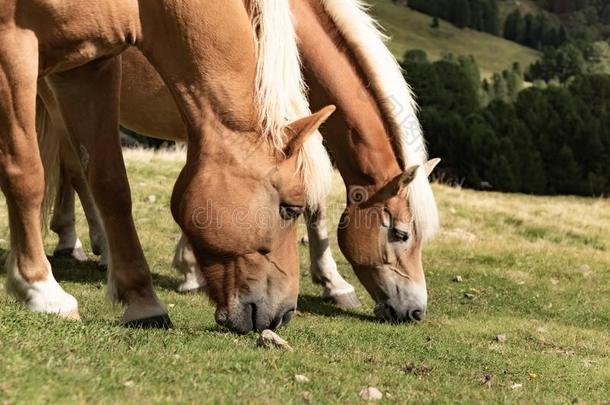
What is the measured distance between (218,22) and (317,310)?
3705 millimetres

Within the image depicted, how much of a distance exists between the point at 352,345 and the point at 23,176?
2.36 m

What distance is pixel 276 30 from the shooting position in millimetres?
4945

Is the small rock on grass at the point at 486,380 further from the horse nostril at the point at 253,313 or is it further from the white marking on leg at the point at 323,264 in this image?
the white marking on leg at the point at 323,264

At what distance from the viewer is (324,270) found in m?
8.34

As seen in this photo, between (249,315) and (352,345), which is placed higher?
(249,315)

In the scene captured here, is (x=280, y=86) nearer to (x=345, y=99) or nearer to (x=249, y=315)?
(x=249, y=315)

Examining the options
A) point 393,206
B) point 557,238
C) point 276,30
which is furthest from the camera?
point 557,238

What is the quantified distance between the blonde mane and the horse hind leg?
1.28 m

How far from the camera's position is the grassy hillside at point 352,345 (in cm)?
355

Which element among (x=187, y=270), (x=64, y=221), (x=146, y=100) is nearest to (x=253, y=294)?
(x=187, y=270)

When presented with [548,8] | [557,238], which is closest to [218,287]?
[557,238]

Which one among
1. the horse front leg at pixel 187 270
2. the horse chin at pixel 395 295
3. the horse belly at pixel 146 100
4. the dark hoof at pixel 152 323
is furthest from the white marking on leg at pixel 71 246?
the dark hoof at pixel 152 323

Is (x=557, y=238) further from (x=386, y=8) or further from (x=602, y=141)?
(x=386, y=8)

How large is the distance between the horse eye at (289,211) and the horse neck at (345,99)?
7.32 feet
